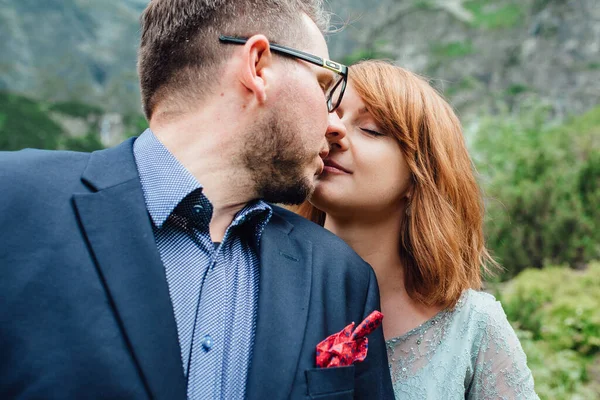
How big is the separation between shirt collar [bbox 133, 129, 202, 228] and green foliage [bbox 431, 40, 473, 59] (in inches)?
1691

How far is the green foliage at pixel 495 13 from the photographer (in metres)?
41.2

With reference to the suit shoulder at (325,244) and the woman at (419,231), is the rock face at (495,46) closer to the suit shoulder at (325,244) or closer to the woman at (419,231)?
the woman at (419,231)

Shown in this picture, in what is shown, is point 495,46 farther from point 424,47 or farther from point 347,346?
point 347,346

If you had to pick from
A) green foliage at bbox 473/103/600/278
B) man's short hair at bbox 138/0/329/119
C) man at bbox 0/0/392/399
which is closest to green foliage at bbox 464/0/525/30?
green foliage at bbox 473/103/600/278

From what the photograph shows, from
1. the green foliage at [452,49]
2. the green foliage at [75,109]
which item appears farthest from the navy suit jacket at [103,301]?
the green foliage at [75,109]

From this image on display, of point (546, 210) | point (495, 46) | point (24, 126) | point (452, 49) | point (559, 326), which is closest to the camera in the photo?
point (559, 326)

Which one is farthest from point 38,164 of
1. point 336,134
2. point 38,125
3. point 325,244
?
point 38,125

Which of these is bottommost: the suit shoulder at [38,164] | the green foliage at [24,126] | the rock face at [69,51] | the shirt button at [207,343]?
the green foliage at [24,126]

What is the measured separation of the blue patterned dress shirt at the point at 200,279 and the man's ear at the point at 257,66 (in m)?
0.36

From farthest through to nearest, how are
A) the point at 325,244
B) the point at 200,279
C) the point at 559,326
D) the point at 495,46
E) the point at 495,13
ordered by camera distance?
the point at 495,13
the point at 495,46
the point at 559,326
the point at 325,244
the point at 200,279

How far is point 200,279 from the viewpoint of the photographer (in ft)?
5.39

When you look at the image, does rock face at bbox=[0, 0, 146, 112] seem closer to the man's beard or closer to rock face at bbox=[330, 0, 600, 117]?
rock face at bbox=[330, 0, 600, 117]

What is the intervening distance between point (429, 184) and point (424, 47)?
1729 inches

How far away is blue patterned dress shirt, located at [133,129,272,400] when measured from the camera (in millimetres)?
1537
